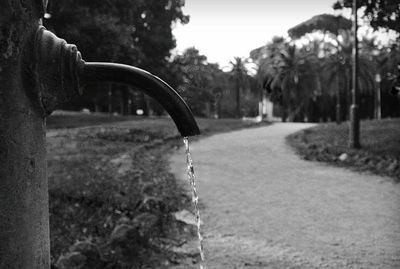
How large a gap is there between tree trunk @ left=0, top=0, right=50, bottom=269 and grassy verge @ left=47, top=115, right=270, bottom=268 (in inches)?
124

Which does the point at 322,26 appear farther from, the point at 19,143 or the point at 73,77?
the point at 19,143

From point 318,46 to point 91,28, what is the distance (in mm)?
A: 32122

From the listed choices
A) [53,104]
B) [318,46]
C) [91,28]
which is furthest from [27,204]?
[318,46]

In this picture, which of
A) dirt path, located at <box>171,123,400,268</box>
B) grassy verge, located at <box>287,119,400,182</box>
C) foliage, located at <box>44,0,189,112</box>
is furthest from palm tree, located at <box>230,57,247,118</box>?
dirt path, located at <box>171,123,400,268</box>

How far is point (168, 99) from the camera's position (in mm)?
1158

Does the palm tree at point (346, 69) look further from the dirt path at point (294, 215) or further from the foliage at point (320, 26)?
the dirt path at point (294, 215)

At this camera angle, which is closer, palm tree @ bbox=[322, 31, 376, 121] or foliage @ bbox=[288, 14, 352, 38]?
palm tree @ bbox=[322, 31, 376, 121]

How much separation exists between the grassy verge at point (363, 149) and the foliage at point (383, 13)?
288 cm

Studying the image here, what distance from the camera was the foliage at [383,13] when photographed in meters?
10.7

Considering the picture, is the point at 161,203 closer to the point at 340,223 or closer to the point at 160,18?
the point at 340,223

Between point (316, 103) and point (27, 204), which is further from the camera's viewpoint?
point (316, 103)

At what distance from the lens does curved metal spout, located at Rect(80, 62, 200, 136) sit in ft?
3.74

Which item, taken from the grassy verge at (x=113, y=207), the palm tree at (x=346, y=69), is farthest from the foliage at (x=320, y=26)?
the grassy verge at (x=113, y=207)

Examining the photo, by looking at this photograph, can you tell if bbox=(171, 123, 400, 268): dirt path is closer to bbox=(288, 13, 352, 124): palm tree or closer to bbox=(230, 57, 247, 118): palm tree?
bbox=(288, 13, 352, 124): palm tree
